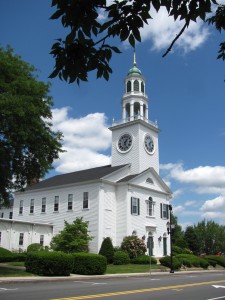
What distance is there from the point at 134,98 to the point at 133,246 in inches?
832

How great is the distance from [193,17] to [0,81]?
66.5 feet

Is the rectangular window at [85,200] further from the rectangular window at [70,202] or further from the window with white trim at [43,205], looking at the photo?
the window with white trim at [43,205]

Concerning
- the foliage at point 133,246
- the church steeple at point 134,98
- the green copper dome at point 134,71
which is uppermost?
the green copper dome at point 134,71

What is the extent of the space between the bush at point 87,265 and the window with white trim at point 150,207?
2164cm

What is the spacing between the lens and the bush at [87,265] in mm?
26422

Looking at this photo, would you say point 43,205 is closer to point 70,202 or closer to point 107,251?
point 70,202

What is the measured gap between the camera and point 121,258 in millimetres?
38219

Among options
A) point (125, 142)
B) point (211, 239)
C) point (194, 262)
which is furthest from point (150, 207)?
point (211, 239)

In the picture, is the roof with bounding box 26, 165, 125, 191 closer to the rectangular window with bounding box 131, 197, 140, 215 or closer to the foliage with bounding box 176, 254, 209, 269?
the rectangular window with bounding box 131, 197, 140, 215

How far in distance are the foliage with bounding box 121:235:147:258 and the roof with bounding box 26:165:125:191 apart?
311 inches

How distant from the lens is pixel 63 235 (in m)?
39.3

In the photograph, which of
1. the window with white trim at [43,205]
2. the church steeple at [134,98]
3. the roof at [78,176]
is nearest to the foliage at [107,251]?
the roof at [78,176]

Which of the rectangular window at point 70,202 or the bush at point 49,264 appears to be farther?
the rectangular window at point 70,202

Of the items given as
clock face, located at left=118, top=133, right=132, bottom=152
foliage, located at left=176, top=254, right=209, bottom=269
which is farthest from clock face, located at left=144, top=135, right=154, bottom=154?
foliage, located at left=176, top=254, right=209, bottom=269
